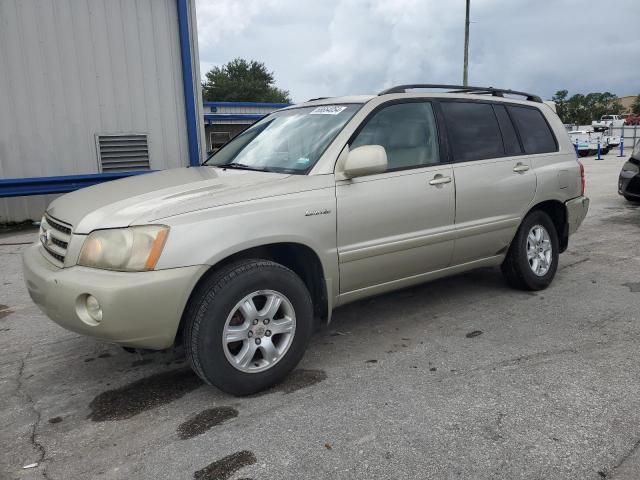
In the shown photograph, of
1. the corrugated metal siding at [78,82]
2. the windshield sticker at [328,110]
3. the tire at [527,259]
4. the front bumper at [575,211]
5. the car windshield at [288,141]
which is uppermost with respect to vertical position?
the corrugated metal siding at [78,82]

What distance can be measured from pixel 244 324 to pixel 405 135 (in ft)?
6.03

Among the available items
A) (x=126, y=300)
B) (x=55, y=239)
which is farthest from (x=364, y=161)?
(x=55, y=239)

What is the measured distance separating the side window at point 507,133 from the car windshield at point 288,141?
1534 mm

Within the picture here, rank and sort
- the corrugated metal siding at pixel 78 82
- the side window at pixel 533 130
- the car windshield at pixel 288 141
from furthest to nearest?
the corrugated metal siding at pixel 78 82 < the side window at pixel 533 130 < the car windshield at pixel 288 141

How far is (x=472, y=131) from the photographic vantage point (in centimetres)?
429

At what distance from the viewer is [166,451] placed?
252 centimetres

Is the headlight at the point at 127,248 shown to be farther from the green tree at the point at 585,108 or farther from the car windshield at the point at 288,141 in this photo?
the green tree at the point at 585,108

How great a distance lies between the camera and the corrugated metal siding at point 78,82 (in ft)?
27.9

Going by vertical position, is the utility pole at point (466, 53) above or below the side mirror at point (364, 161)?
above

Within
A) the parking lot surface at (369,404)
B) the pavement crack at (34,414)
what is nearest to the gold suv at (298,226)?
the parking lot surface at (369,404)

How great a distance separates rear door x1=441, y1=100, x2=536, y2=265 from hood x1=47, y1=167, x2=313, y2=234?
142cm

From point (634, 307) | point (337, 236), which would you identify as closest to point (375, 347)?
point (337, 236)

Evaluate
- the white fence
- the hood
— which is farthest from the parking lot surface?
the white fence

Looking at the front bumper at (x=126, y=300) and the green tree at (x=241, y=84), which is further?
the green tree at (x=241, y=84)
